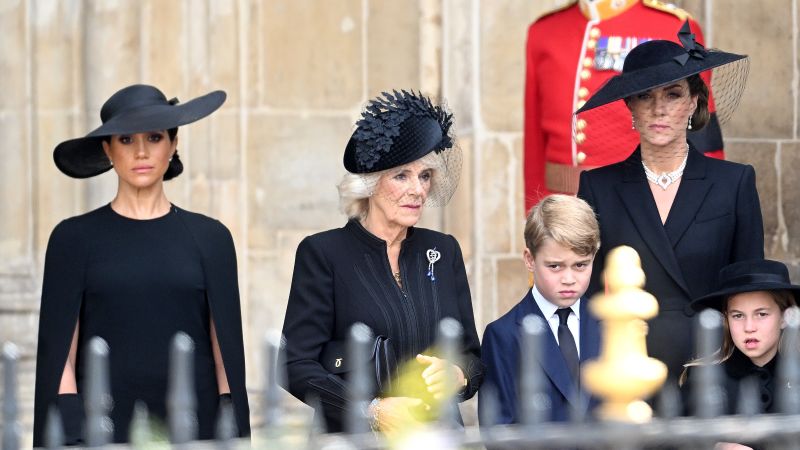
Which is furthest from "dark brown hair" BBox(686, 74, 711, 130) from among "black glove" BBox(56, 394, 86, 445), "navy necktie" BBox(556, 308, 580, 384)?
"black glove" BBox(56, 394, 86, 445)

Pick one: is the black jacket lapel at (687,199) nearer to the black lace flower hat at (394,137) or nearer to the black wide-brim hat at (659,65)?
the black wide-brim hat at (659,65)

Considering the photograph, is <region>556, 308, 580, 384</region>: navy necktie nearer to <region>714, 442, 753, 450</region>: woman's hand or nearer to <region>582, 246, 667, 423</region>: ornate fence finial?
<region>714, 442, 753, 450</region>: woman's hand

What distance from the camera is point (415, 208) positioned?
14.0ft

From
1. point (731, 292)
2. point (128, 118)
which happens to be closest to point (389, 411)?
point (731, 292)

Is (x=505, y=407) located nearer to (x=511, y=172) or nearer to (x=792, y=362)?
(x=792, y=362)

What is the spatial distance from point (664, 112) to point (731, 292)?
0.62 m

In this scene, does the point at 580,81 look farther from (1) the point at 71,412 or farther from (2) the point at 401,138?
(1) the point at 71,412

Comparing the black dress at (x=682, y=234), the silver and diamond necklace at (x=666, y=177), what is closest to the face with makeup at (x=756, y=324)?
the black dress at (x=682, y=234)

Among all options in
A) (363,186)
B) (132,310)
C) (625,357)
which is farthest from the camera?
(132,310)

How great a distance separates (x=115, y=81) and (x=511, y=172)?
5.29 feet

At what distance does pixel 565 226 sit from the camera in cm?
421

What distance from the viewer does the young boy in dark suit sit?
4148mm

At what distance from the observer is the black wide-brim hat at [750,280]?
4.06 m

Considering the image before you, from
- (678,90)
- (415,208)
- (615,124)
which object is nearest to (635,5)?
(615,124)
